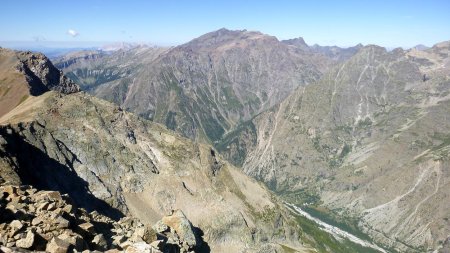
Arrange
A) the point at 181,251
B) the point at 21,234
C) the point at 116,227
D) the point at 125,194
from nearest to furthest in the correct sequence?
the point at 21,234, the point at 116,227, the point at 181,251, the point at 125,194

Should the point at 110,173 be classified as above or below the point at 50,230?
below

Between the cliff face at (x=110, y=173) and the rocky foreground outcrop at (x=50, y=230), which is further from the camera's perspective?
the cliff face at (x=110, y=173)

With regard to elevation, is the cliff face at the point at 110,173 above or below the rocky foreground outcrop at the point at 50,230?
below

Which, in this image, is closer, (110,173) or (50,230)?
(50,230)

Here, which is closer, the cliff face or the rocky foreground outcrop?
the rocky foreground outcrop

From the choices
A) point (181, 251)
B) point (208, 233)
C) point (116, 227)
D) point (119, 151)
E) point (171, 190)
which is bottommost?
point (208, 233)

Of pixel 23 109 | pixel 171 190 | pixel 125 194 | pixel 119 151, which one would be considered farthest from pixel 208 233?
pixel 23 109

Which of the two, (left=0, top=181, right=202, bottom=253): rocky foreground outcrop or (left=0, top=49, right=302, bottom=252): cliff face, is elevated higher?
(left=0, top=181, right=202, bottom=253): rocky foreground outcrop

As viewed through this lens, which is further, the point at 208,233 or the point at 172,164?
the point at 172,164

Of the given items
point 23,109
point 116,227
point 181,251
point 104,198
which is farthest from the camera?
point 23,109

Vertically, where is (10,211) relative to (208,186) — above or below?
above

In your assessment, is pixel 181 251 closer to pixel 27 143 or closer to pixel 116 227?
pixel 116 227
